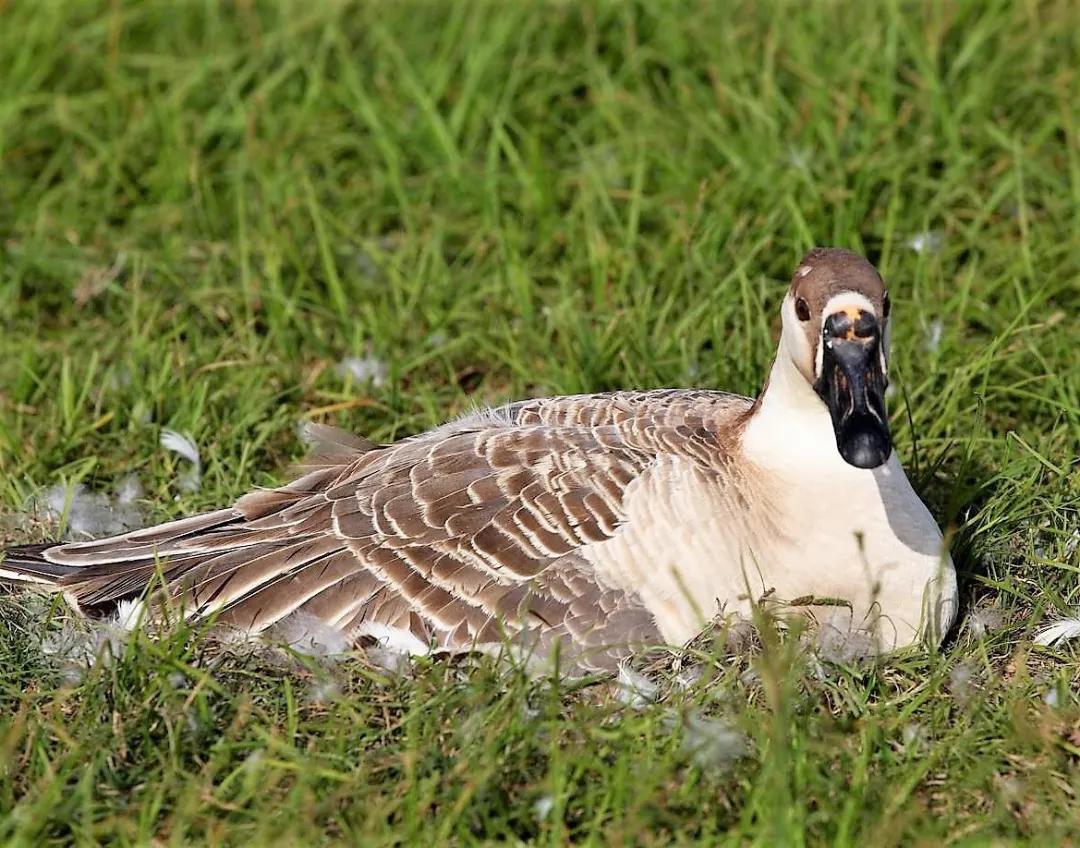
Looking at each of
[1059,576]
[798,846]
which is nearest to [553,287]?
[1059,576]

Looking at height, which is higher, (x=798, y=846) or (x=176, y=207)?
(x=798, y=846)

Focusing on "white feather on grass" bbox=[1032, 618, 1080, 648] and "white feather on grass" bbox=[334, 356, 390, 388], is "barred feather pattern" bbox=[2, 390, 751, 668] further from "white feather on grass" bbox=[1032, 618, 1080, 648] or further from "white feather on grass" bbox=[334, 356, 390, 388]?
"white feather on grass" bbox=[334, 356, 390, 388]

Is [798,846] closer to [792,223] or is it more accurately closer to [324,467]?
[324,467]

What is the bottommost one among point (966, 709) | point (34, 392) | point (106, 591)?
point (34, 392)

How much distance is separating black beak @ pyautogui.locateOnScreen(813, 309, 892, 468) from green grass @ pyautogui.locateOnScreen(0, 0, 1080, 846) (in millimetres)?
609

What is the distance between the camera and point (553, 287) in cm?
661

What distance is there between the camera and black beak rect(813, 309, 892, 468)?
399 cm

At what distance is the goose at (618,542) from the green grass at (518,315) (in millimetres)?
178

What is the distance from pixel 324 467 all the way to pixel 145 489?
3.14 feet

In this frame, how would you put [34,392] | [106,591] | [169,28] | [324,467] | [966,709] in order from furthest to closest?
[169,28]
[34,392]
[324,467]
[106,591]
[966,709]

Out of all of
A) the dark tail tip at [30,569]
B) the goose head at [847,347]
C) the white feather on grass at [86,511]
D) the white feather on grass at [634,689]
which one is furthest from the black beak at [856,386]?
the white feather on grass at [86,511]

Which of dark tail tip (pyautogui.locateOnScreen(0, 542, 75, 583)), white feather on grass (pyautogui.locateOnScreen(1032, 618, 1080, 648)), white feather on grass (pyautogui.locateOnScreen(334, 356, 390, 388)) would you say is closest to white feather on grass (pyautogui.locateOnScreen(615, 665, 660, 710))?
white feather on grass (pyautogui.locateOnScreen(1032, 618, 1080, 648))

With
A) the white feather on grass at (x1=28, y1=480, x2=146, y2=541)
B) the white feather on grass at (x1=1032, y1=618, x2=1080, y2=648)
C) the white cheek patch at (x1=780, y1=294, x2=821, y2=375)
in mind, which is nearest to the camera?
the white cheek patch at (x1=780, y1=294, x2=821, y2=375)

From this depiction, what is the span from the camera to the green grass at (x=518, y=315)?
3805mm
